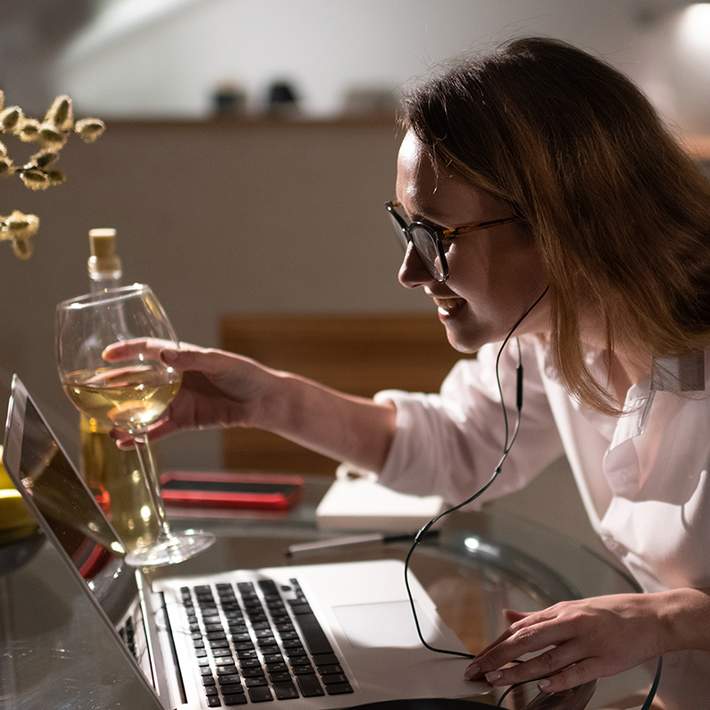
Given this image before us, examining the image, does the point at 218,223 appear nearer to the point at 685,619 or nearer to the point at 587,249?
the point at 587,249

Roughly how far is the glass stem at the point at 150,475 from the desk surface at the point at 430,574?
0.21 ft

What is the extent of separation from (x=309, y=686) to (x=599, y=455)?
700 mm

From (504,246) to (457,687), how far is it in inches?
20.2

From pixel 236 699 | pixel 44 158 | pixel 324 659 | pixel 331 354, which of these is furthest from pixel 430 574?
pixel 331 354

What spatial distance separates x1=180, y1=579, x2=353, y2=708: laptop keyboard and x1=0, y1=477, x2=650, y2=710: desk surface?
10 cm

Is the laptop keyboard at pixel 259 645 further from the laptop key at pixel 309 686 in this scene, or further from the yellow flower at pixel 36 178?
the yellow flower at pixel 36 178

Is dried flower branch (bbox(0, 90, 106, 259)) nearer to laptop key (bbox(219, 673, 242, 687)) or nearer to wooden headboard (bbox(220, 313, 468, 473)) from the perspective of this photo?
laptop key (bbox(219, 673, 242, 687))

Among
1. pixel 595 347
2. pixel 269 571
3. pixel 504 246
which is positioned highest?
pixel 504 246

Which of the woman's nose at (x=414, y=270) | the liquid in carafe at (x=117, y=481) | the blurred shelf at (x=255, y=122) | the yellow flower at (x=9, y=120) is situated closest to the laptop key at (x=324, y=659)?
the liquid in carafe at (x=117, y=481)

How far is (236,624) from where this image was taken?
1.07m

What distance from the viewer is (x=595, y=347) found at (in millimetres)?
1387

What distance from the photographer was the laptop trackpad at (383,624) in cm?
103

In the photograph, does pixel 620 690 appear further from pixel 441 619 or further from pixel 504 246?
pixel 504 246

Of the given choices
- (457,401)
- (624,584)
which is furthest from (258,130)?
(624,584)
